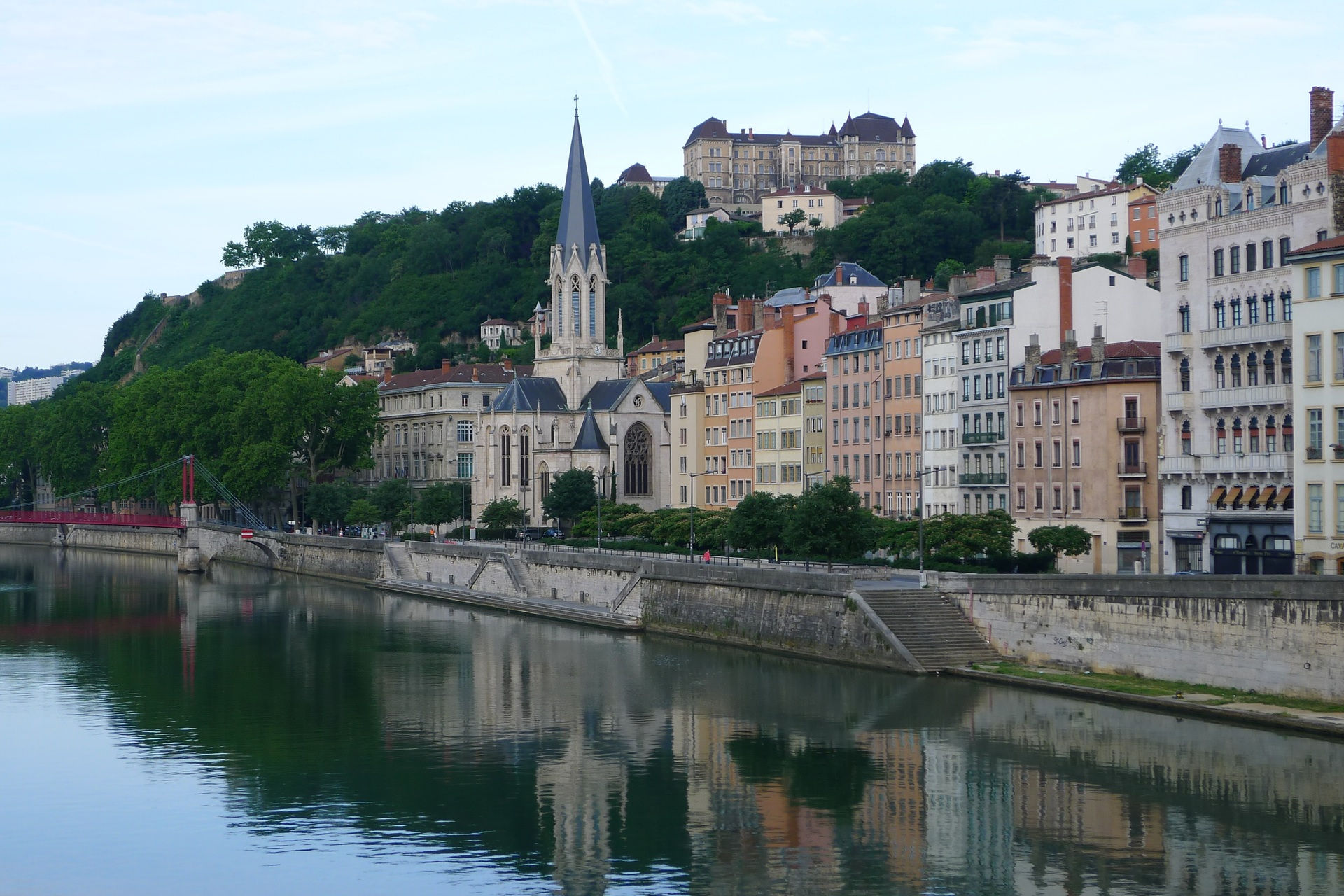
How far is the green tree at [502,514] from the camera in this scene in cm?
10344

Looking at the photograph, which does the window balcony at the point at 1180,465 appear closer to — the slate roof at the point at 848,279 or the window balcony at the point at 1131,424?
the window balcony at the point at 1131,424

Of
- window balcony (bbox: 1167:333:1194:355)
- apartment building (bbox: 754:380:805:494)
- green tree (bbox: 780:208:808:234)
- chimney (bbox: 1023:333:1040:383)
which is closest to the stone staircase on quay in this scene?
window balcony (bbox: 1167:333:1194:355)

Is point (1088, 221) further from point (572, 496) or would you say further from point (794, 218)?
point (572, 496)

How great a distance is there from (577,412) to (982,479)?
159 ft

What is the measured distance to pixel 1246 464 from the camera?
5700cm

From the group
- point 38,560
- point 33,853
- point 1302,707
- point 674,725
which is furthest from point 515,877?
Result: point 38,560

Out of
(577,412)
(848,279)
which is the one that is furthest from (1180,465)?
(577,412)

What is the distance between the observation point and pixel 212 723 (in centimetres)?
5119

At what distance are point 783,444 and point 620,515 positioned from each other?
32.9 feet

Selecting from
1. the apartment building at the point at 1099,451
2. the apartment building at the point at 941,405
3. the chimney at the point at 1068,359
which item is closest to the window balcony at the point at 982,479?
the apartment building at the point at 941,405

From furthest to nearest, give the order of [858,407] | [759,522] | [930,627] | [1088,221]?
[1088,221], [858,407], [759,522], [930,627]

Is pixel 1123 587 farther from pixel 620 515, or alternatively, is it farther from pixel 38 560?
pixel 38 560

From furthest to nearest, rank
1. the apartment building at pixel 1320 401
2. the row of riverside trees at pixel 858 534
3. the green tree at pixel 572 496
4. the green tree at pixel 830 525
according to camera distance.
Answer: the green tree at pixel 572 496 → the green tree at pixel 830 525 → the row of riverside trees at pixel 858 534 → the apartment building at pixel 1320 401

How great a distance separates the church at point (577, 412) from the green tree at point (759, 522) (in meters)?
36.5
